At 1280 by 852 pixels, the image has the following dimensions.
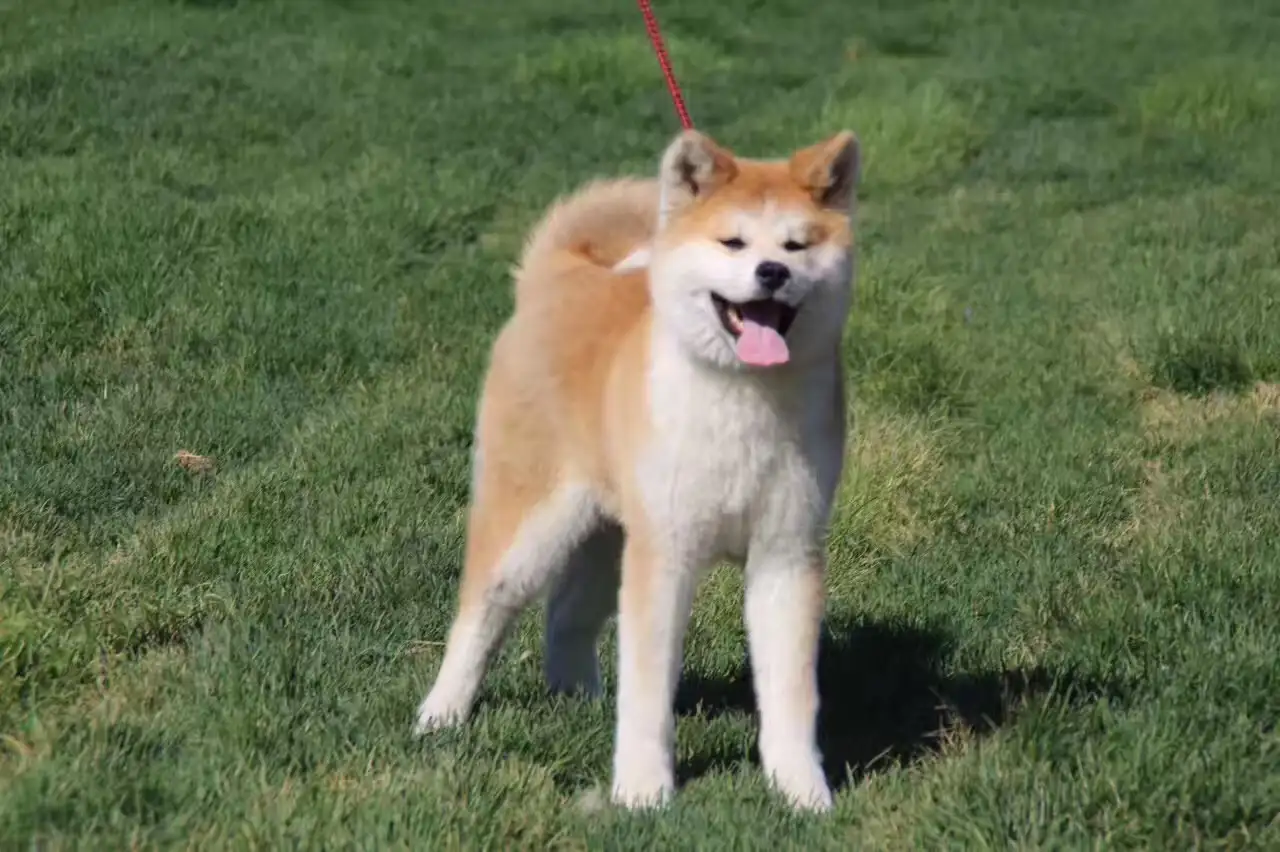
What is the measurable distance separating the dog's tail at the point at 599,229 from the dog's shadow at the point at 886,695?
1.22m

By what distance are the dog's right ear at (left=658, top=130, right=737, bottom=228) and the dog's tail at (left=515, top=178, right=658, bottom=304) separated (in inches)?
28.6

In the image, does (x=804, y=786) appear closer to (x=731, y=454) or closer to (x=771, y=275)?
(x=731, y=454)

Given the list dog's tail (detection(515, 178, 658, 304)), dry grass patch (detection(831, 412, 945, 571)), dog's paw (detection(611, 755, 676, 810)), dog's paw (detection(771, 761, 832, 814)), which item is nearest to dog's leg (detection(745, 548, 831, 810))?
dog's paw (detection(771, 761, 832, 814))

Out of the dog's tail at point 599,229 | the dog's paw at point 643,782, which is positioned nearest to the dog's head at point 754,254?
the dog's tail at point 599,229

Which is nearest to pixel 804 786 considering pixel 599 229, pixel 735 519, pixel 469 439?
pixel 735 519

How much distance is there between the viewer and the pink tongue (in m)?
3.45

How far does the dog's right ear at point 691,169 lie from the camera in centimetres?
363

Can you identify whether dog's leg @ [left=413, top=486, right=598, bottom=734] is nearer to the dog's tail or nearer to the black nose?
the dog's tail

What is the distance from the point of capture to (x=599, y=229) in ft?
14.8

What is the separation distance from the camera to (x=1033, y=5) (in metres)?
16.3

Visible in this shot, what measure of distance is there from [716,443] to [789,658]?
0.53m

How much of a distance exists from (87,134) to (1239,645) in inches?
305

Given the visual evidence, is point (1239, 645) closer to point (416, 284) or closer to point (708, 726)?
point (708, 726)

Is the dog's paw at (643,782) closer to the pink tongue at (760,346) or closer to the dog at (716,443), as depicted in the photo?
the dog at (716,443)
